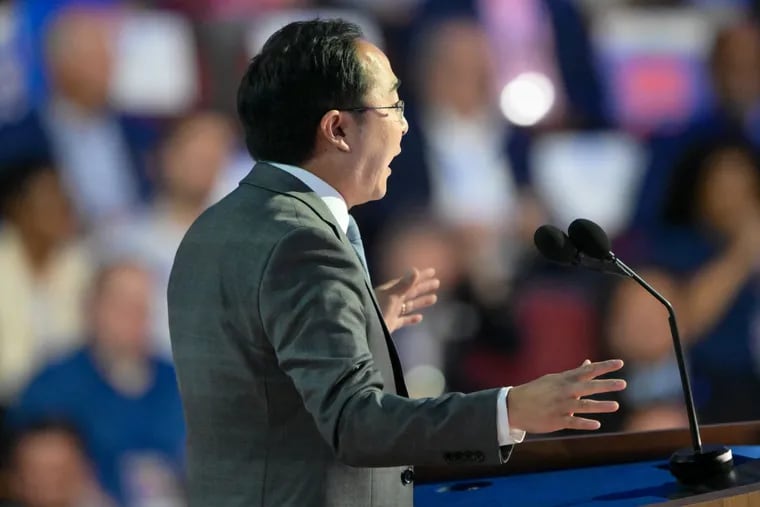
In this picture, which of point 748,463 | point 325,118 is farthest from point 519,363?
point 325,118

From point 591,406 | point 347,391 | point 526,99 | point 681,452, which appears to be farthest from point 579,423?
point 526,99

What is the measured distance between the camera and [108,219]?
2.81 metres

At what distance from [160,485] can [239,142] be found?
964mm

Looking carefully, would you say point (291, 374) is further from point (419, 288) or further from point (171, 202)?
point (171, 202)

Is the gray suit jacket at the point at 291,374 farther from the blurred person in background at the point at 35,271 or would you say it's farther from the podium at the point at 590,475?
the blurred person in background at the point at 35,271

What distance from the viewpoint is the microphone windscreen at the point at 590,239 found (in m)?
1.44

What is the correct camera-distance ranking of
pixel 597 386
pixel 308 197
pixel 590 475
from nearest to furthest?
1. pixel 597 386
2. pixel 308 197
3. pixel 590 475

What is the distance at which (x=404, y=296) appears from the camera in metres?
1.65

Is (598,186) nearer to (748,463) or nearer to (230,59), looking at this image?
(230,59)

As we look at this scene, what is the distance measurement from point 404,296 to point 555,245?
0.97ft

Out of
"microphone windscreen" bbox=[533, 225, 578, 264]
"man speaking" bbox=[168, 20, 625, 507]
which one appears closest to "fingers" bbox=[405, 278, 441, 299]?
"microphone windscreen" bbox=[533, 225, 578, 264]

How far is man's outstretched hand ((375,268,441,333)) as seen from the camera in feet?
5.38

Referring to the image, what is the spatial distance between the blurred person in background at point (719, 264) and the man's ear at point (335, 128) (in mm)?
2466

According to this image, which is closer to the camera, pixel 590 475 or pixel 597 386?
pixel 597 386
